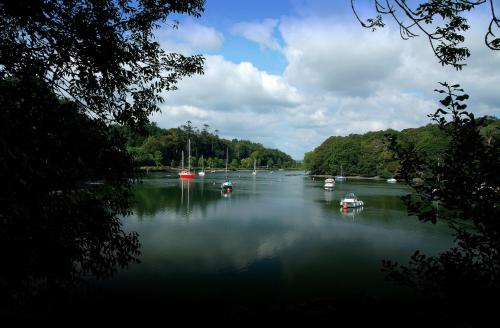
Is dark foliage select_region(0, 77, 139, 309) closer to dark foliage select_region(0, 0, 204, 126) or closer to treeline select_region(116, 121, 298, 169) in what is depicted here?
dark foliage select_region(0, 0, 204, 126)

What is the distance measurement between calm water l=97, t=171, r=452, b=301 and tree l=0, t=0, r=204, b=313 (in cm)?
459

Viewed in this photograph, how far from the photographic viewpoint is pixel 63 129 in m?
5.03

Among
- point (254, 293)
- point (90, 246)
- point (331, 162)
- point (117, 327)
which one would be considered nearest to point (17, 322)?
point (117, 327)

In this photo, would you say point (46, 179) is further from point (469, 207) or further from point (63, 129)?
point (469, 207)

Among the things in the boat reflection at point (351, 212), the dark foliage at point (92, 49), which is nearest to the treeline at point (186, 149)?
the boat reflection at point (351, 212)

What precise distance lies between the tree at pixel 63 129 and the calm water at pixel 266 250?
15.1 feet

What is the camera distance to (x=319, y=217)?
36000mm

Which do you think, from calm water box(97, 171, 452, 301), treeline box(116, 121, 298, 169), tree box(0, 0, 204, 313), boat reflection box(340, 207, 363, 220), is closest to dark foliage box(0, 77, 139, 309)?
tree box(0, 0, 204, 313)

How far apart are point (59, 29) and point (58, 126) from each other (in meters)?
2.56

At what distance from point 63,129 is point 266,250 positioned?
1826 cm

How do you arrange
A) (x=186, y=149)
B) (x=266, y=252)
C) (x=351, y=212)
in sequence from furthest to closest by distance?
(x=186, y=149), (x=351, y=212), (x=266, y=252)

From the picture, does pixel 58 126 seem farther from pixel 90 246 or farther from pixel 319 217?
pixel 319 217

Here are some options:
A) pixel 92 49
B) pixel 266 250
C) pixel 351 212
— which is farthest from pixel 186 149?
pixel 92 49

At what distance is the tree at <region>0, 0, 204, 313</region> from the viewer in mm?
4391
